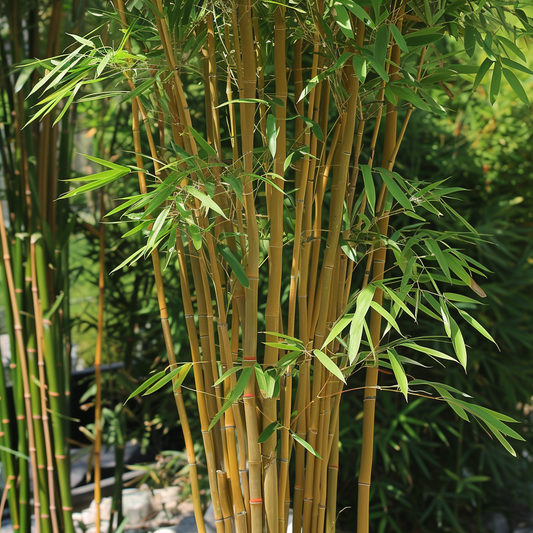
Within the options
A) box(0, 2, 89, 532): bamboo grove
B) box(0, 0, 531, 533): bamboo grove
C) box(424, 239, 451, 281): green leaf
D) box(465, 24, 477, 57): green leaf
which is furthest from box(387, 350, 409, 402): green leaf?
box(0, 2, 89, 532): bamboo grove

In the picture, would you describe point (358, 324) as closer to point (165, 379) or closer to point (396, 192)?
point (396, 192)

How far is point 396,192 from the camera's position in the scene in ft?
1.98

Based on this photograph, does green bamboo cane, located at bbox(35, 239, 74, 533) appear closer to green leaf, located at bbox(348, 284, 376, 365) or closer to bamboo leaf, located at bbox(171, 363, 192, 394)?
bamboo leaf, located at bbox(171, 363, 192, 394)

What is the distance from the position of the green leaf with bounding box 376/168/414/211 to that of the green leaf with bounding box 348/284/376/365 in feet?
0.36

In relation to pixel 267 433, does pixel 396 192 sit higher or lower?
higher

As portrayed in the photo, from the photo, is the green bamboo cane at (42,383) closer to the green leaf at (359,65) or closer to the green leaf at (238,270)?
the green leaf at (238,270)

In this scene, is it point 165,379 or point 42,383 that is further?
point 42,383

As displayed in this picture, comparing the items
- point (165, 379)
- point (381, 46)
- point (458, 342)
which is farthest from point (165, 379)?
point (381, 46)

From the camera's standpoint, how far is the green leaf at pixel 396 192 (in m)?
0.59

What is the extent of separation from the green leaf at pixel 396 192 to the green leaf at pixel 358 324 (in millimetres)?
110

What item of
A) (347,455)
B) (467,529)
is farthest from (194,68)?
(467,529)

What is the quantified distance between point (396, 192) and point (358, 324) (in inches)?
6.8

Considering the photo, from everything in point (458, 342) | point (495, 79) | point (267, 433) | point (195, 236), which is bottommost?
point (267, 433)

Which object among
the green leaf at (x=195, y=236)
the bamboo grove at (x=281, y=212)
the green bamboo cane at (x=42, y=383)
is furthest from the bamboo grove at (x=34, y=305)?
the green leaf at (x=195, y=236)
